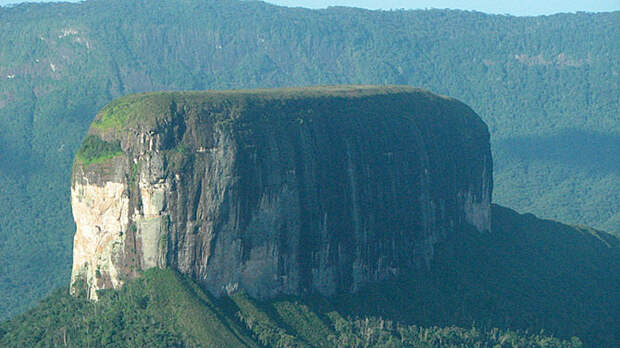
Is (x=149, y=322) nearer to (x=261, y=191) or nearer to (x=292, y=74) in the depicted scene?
(x=261, y=191)

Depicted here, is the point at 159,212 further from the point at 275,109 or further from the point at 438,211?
the point at 438,211

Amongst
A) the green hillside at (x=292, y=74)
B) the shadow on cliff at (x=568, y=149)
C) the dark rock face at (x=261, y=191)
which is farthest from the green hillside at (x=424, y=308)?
the shadow on cliff at (x=568, y=149)

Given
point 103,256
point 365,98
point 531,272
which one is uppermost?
point 365,98

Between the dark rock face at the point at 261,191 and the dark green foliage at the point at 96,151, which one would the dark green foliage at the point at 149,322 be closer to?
the dark rock face at the point at 261,191

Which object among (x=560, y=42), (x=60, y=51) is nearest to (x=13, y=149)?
(x=60, y=51)

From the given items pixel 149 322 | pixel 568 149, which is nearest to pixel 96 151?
pixel 149 322

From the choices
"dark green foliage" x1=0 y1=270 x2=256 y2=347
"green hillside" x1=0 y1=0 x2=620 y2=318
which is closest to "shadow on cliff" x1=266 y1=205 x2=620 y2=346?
"dark green foliage" x1=0 y1=270 x2=256 y2=347

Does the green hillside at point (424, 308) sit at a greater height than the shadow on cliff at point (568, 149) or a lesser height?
greater

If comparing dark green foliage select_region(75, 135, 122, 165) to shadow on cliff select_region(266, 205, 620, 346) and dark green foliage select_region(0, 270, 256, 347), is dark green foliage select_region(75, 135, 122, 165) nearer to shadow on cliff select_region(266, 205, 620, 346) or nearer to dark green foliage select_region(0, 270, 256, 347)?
dark green foliage select_region(0, 270, 256, 347)
